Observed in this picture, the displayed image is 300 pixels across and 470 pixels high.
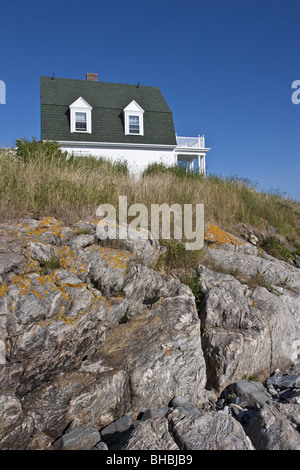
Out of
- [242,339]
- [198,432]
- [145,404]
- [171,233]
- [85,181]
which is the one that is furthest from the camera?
[85,181]

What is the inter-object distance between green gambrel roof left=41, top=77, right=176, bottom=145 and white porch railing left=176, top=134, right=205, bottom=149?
157cm

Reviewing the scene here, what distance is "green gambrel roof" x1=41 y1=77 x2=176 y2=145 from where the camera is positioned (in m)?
21.6

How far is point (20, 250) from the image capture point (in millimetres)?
3955

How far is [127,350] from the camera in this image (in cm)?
374

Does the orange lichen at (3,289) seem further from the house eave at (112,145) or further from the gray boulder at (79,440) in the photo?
the house eave at (112,145)

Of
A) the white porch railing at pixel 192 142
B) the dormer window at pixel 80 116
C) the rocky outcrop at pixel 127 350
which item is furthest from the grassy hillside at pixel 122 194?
the white porch railing at pixel 192 142

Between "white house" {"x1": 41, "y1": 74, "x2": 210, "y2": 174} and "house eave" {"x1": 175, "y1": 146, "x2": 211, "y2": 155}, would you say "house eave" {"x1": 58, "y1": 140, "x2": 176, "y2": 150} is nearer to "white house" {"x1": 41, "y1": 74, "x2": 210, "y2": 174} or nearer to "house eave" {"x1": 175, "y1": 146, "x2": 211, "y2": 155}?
"white house" {"x1": 41, "y1": 74, "x2": 210, "y2": 174}

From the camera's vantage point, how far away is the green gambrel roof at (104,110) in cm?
2158

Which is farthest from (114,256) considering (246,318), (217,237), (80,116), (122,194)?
(80,116)

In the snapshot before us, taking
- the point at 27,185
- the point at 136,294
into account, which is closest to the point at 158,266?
the point at 136,294

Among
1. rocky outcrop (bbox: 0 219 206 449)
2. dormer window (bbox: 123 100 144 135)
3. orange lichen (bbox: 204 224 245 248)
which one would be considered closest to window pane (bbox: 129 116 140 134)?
dormer window (bbox: 123 100 144 135)

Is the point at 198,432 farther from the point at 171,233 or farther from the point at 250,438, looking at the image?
the point at 171,233

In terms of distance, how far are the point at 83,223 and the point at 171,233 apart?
1.60 meters

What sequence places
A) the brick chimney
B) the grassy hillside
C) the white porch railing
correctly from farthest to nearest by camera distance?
the brick chimney, the white porch railing, the grassy hillside
